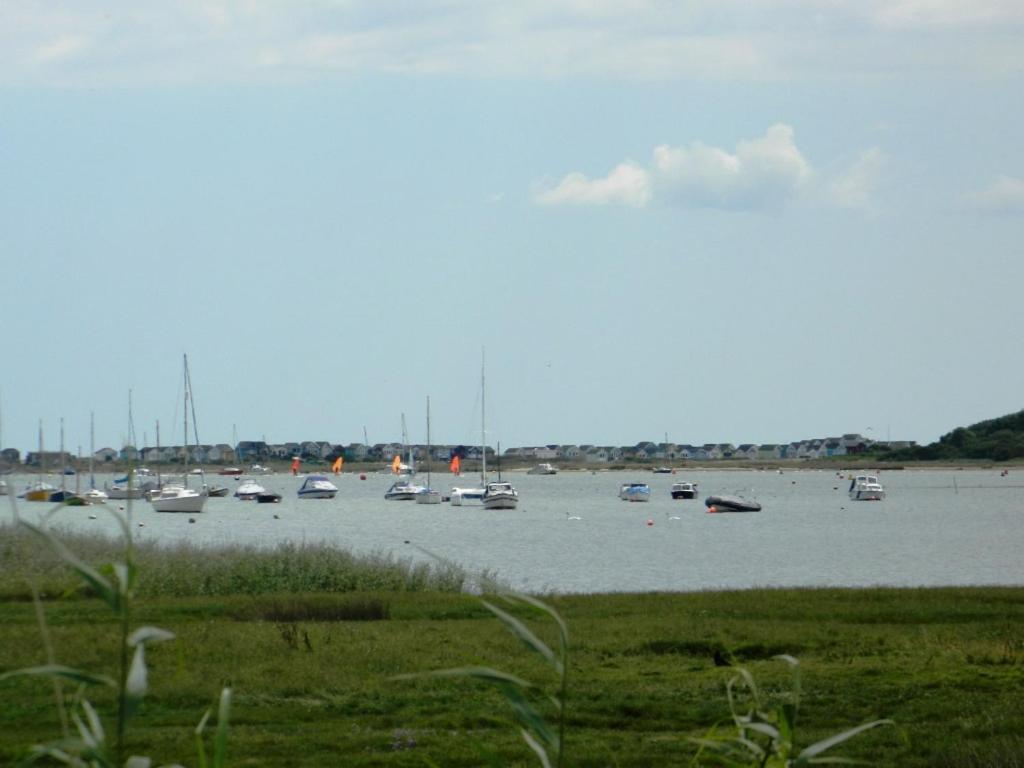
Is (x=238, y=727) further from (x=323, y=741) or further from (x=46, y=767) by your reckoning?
(x=46, y=767)

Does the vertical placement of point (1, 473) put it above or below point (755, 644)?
above

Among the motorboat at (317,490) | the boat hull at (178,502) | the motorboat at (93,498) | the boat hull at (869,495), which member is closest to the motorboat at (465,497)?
the motorboat at (317,490)

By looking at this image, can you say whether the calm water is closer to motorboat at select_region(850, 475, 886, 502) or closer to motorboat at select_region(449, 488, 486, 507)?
motorboat at select_region(850, 475, 886, 502)

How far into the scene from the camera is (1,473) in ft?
11.0

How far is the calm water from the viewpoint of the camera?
157ft

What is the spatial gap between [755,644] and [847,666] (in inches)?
97.4

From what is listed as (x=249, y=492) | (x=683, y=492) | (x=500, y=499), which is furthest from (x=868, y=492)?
(x=249, y=492)

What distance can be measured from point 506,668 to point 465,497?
98.3 metres

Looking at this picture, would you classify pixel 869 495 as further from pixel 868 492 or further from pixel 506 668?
pixel 506 668

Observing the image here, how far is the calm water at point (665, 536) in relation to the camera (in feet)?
157

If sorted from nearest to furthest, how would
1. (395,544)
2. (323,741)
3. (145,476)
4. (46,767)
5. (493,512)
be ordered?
Result: (46,767)
(323,741)
(395,544)
(493,512)
(145,476)

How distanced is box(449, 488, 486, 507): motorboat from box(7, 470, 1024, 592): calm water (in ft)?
5.37

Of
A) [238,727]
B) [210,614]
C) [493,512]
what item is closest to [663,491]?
[493,512]

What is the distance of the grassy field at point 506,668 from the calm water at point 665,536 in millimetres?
5847
